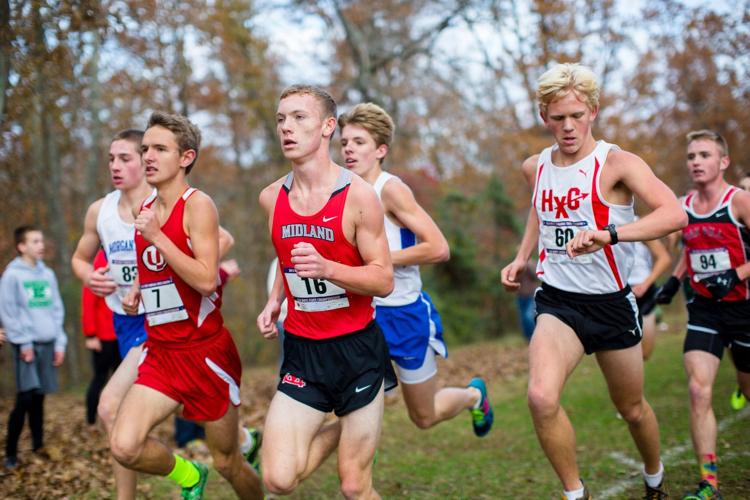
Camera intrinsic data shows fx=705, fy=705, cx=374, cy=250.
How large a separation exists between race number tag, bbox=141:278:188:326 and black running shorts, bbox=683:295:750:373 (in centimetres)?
345

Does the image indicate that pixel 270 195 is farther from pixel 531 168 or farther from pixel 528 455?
pixel 528 455

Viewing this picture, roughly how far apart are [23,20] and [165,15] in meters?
9.55

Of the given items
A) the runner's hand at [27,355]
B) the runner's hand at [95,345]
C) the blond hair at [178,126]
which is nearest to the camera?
the blond hair at [178,126]

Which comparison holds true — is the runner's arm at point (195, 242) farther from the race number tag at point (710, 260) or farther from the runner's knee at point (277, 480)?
the race number tag at point (710, 260)

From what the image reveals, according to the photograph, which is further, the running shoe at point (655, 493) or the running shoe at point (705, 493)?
the running shoe at point (655, 493)

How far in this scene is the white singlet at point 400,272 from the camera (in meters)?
4.84

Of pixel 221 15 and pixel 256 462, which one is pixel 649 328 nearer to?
pixel 256 462

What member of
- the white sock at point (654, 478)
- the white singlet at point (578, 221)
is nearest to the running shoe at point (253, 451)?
the white singlet at point (578, 221)

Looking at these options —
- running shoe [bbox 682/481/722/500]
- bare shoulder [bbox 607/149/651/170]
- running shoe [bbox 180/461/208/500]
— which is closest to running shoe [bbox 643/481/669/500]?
running shoe [bbox 682/481/722/500]

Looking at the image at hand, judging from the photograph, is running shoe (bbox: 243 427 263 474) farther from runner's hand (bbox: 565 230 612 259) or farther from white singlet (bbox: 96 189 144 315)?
runner's hand (bbox: 565 230 612 259)

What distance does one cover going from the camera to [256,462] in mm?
5113

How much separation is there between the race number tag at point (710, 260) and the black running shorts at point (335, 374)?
281 centimetres

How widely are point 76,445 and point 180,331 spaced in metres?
3.61

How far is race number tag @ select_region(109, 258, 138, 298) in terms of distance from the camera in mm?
4633
